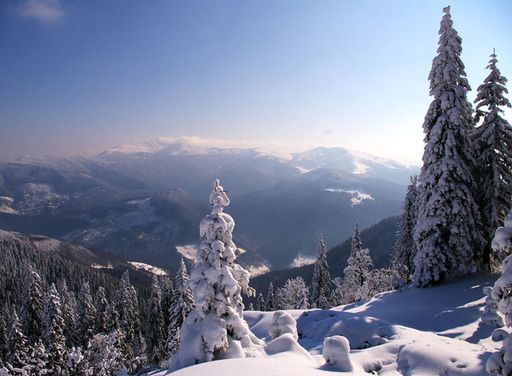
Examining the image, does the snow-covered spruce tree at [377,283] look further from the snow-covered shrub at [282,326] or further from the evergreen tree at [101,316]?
the evergreen tree at [101,316]

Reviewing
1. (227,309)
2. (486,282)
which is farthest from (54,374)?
(486,282)

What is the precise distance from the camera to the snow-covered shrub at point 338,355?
11.1 m

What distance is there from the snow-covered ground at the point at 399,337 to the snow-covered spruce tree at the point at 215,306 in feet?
4.38

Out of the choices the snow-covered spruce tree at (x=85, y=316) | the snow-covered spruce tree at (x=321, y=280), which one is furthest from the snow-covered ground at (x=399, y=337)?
the snow-covered spruce tree at (x=85, y=316)

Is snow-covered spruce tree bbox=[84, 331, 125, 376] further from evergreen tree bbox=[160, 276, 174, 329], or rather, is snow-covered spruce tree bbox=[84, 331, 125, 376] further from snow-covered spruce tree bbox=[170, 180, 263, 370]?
evergreen tree bbox=[160, 276, 174, 329]

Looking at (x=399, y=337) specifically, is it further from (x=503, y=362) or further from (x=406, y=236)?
(x=406, y=236)

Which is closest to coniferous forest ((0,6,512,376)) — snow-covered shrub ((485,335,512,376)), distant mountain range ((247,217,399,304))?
snow-covered shrub ((485,335,512,376))

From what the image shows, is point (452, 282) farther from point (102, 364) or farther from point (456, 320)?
point (102, 364)

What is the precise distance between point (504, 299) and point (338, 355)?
5.25 metres

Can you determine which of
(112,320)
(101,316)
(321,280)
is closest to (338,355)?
(321,280)

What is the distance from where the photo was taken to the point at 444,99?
2591 cm

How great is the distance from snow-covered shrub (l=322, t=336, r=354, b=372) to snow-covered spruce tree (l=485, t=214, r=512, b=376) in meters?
4.22

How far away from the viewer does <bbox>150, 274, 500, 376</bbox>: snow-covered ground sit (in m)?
10.3

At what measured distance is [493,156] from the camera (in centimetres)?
2606
